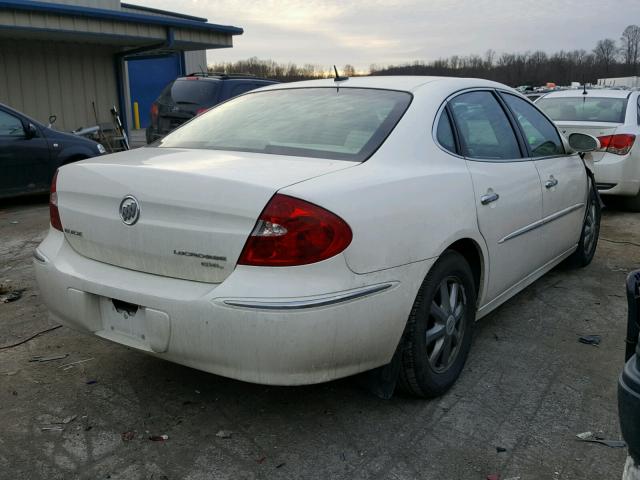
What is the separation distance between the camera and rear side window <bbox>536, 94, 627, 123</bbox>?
8.19 m

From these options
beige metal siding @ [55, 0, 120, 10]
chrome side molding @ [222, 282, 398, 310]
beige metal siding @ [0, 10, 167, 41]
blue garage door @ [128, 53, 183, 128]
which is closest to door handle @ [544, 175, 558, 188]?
chrome side molding @ [222, 282, 398, 310]

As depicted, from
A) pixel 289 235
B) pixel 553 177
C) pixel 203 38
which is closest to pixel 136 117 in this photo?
pixel 203 38

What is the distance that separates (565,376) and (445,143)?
1420 millimetres

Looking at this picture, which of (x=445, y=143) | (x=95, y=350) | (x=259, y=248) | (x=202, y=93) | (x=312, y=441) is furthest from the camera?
(x=202, y=93)

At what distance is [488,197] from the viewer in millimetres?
3270

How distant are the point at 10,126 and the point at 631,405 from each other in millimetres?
8334

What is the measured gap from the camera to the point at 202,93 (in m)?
9.55

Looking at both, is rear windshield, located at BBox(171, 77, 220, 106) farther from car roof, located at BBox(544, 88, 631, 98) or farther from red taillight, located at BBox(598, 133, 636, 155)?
red taillight, located at BBox(598, 133, 636, 155)

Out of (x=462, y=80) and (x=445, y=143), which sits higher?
(x=462, y=80)

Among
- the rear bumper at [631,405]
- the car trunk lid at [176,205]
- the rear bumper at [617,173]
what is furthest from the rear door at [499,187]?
the rear bumper at [617,173]

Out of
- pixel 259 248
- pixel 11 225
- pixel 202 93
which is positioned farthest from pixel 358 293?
pixel 202 93

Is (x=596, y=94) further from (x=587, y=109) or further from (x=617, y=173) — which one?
(x=617, y=173)

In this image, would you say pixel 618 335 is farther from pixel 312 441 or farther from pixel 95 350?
pixel 95 350

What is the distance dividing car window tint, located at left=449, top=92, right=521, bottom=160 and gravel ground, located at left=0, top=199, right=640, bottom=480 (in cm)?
116
